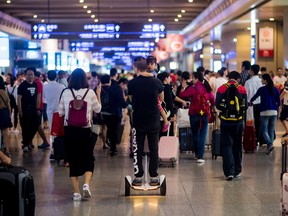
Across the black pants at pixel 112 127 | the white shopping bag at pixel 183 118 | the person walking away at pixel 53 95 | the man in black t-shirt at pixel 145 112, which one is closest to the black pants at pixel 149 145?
the man in black t-shirt at pixel 145 112

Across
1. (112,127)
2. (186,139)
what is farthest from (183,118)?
(112,127)

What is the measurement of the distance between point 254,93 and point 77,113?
21.6 ft

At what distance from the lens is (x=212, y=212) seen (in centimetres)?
820

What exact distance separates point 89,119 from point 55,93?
460 centimetres

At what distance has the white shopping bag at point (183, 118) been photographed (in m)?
13.9

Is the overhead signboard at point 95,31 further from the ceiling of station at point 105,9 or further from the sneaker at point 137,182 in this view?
the sneaker at point 137,182

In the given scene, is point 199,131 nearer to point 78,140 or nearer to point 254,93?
point 254,93

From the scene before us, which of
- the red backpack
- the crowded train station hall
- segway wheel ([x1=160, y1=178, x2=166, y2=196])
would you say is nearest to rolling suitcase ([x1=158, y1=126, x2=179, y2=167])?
the crowded train station hall

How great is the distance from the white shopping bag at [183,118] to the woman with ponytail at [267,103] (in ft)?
4.32

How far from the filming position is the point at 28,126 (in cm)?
1479

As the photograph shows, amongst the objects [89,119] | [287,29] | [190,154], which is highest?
[287,29]

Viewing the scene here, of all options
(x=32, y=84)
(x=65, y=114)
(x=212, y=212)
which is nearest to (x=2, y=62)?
(x=32, y=84)

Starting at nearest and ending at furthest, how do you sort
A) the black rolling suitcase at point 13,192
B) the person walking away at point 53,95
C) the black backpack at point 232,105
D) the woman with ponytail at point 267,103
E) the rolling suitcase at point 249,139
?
the black rolling suitcase at point 13,192 < the black backpack at point 232,105 < the person walking away at point 53,95 < the woman with ponytail at point 267,103 < the rolling suitcase at point 249,139

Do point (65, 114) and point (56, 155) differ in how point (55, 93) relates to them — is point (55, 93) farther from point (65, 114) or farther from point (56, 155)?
point (65, 114)
